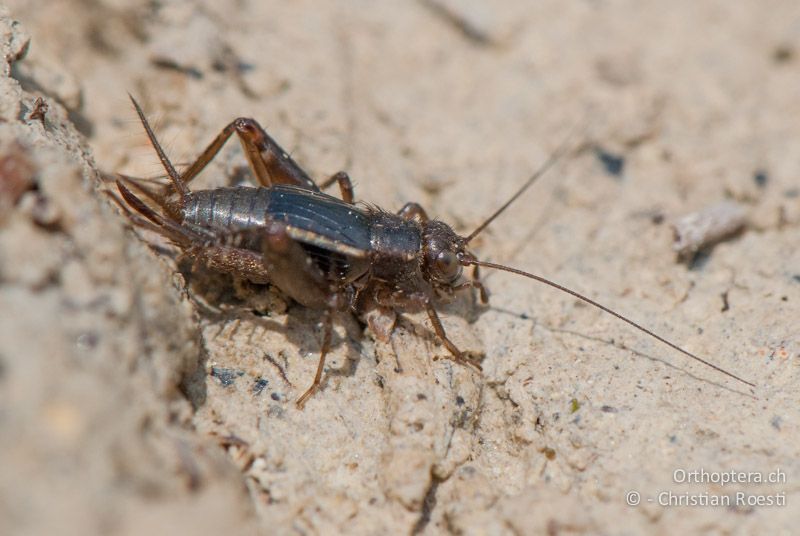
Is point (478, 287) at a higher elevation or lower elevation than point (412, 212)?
lower

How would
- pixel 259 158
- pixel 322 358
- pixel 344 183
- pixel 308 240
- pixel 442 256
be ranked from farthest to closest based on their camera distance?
pixel 344 183
pixel 259 158
pixel 442 256
pixel 308 240
pixel 322 358

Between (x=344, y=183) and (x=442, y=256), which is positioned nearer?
(x=442, y=256)

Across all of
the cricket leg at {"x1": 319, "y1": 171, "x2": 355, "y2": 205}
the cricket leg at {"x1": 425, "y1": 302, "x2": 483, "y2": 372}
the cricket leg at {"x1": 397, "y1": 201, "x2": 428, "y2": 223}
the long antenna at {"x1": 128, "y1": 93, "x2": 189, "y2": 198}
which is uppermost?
the cricket leg at {"x1": 397, "y1": 201, "x2": 428, "y2": 223}

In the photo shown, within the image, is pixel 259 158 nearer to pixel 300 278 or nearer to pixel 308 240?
pixel 308 240

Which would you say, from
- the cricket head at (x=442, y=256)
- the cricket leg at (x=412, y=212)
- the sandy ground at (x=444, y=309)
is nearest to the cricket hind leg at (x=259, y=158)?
the sandy ground at (x=444, y=309)

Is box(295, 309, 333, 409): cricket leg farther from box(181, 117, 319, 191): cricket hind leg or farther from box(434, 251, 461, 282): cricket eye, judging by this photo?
box(181, 117, 319, 191): cricket hind leg

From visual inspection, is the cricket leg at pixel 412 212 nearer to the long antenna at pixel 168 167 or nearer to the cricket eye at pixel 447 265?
the cricket eye at pixel 447 265

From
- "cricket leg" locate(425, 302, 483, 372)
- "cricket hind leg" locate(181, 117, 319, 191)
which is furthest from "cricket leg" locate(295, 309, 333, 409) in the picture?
"cricket hind leg" locate(181, 117, 319, 191)

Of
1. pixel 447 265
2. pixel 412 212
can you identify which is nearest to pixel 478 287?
pixel 447 265
